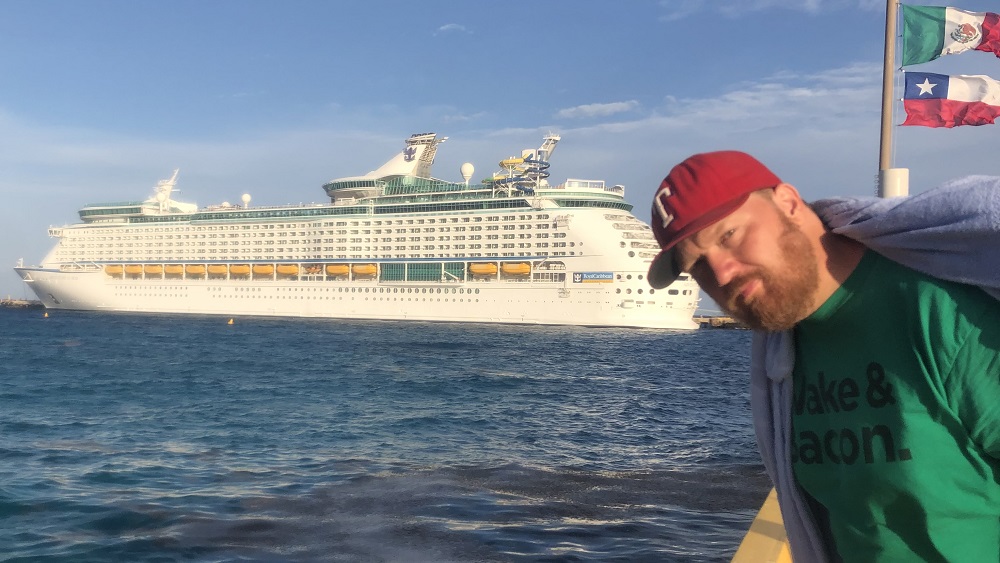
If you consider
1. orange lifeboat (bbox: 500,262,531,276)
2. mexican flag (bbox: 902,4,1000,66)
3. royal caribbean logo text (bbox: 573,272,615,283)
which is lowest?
royal caribbean logo text (bbox: 573,272,615,283)

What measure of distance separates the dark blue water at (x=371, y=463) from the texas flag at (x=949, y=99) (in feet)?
13.3

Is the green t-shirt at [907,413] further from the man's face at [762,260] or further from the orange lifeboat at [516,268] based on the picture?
the orange lifeboat at [516,268]

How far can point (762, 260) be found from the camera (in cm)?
137

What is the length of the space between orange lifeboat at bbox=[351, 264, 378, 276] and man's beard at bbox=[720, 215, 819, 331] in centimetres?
5564

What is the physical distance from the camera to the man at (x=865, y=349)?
1.24 metres

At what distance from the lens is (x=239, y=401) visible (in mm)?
16484

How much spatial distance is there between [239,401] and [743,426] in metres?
10.8

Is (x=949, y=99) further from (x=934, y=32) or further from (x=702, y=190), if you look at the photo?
(x=702, y=190)

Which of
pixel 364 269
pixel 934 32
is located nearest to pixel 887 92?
pixel 934 32

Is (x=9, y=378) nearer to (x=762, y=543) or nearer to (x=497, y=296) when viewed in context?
(x=762, y=543)

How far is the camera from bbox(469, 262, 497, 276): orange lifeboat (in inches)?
2056

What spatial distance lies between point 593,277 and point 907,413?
152ft

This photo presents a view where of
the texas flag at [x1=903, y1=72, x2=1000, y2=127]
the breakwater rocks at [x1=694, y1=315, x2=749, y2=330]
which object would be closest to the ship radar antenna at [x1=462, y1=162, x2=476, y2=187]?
the breakwater rocks at [x1=694, y1=315, x2=749, y2=330]

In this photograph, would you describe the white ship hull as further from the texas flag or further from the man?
the man
